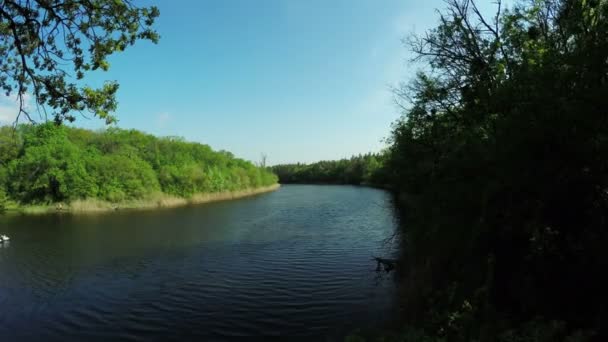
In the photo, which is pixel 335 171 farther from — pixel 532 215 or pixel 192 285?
pixel 532 215

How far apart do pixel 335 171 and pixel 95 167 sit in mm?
100524

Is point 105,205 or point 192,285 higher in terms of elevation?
point 105,205

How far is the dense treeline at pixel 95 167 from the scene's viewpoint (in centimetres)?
4878

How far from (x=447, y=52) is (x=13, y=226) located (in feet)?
127

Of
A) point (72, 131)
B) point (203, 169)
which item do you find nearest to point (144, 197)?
point (203, 169)

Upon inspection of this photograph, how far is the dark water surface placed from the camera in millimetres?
10430

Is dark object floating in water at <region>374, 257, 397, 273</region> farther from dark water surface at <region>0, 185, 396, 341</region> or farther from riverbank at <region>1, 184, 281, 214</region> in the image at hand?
riverbank at <region>1, 184, 281, 214</region>

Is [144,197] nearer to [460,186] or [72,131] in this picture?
[72,131]

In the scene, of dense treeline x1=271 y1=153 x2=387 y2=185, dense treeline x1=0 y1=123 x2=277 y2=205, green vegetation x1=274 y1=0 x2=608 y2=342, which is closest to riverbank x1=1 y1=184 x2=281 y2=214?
dense treeline x1=0 y1=123 x2=277 y2=205

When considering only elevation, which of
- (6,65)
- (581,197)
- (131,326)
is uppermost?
(6,65)

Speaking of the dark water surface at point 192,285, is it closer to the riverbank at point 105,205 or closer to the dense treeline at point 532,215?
the dense treeline at point 532,215

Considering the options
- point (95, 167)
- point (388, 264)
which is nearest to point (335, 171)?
point (95, 167)

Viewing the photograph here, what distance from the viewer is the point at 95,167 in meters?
51.7

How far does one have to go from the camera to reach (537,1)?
1269cm
